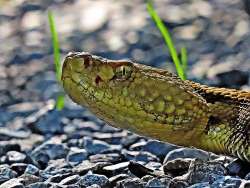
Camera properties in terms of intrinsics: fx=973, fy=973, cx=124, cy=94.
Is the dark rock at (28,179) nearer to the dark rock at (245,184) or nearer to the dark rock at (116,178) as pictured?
the dark rock at (116,178)

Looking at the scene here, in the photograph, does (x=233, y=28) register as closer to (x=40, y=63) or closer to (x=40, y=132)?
(x=40, y=63)

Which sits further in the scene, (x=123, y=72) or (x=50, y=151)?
(x=50, y=151)

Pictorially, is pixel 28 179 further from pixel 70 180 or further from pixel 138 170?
pixel 138 170

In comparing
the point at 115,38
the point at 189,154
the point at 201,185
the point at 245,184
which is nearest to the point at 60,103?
the point at 115,38

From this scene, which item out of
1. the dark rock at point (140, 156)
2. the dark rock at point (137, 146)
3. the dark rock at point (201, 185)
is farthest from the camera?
the dark rock at point (137, 146)

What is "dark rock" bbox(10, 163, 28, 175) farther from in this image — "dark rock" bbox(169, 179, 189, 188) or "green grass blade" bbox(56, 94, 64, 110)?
"green grass blade" bbox(56, 94, 64, 110)

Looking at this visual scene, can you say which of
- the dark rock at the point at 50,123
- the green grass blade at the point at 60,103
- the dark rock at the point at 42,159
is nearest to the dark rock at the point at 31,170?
the dark rock at the point at 42,159
